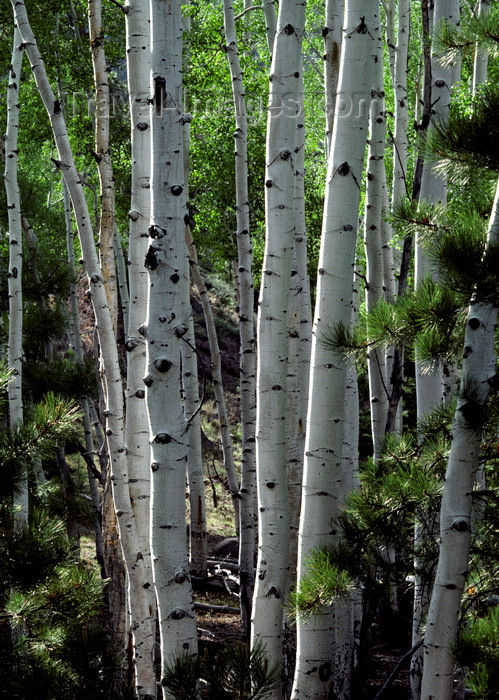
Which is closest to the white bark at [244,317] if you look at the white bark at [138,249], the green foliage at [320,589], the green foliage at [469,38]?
the white bark at [138,249]

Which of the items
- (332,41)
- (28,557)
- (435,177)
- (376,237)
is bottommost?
(28,557)

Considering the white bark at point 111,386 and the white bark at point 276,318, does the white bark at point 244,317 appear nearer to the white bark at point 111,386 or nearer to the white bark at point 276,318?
the white bark at point 111,386

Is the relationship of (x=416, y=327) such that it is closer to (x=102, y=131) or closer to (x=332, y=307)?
(x=332, y=307)

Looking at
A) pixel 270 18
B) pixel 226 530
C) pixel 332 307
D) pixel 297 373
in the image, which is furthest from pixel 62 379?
pixel 226 530

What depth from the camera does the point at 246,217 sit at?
554 cm

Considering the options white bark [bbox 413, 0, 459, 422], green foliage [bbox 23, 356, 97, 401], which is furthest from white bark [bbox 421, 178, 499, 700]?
green foliage [bbox 23, 356, 97, 401]

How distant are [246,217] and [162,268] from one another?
128 inches

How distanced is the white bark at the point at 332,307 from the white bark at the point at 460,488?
1.81ft

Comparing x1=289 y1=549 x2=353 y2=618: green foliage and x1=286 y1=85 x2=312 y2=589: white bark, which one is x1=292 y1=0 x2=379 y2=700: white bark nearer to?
x1=289 y1=549 x2=353 y2=618: green foliage

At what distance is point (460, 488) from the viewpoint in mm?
2197

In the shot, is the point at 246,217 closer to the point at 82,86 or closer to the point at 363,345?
the point at 363,345

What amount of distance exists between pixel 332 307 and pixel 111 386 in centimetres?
167

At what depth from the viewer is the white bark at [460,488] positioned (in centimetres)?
216

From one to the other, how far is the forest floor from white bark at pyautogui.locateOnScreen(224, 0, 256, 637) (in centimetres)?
44
